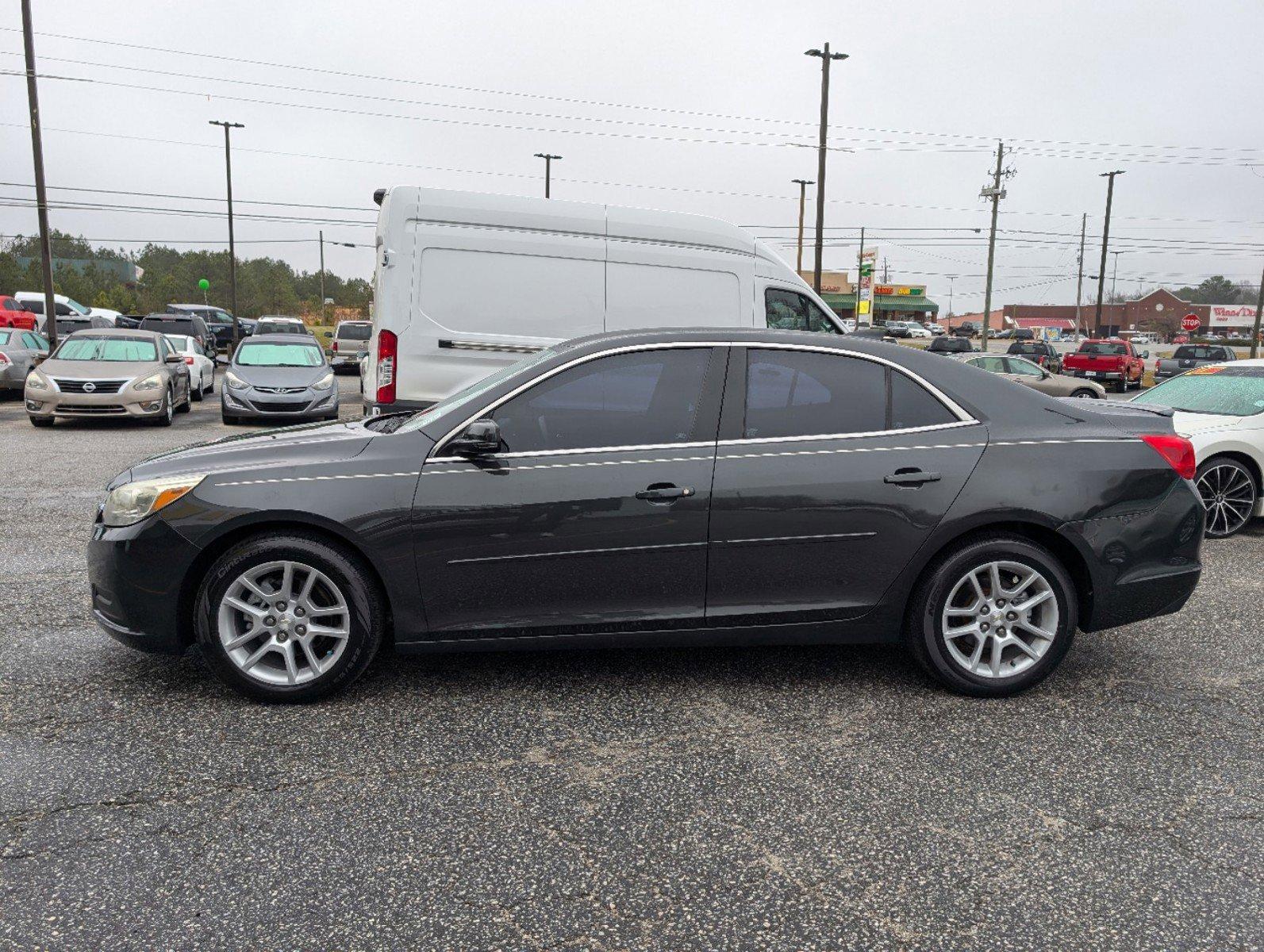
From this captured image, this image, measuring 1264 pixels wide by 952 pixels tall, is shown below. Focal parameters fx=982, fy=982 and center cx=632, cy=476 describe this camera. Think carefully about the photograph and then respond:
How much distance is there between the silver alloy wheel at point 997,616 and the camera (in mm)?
4184

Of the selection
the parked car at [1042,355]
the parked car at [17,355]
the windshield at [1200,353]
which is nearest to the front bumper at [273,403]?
the parked car at [17,355]

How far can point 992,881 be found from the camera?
2.80m

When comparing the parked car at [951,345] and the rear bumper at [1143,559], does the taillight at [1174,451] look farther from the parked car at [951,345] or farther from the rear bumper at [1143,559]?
the parked car at [951,345]

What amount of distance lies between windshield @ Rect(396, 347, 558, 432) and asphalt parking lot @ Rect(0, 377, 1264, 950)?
114 cm

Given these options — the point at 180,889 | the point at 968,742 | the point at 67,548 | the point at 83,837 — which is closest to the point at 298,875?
the point at 180,889

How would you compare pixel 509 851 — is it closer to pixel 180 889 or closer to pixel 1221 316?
pixel 180 889

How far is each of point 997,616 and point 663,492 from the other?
1.54m

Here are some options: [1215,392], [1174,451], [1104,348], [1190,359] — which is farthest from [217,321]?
[1174,451]

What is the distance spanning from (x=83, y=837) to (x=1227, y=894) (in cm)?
334

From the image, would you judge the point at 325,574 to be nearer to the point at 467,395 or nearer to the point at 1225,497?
the point at 467,395

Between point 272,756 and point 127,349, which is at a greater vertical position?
point 127,349

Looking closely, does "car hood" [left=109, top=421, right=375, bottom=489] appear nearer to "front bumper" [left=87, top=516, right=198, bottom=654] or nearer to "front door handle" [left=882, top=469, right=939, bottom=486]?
"front bumper" [left=87, top=516, right=198, bottom=654]

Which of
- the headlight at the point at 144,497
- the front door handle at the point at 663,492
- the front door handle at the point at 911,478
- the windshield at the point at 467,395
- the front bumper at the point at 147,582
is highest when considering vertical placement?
the windshield at the point at 467,395

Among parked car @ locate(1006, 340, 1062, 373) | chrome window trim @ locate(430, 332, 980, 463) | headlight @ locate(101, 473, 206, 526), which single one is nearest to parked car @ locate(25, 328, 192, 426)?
headlight @ locate(101, 473, 206, 526)
